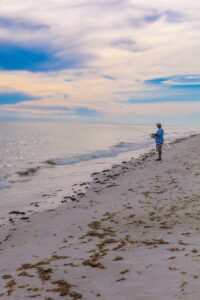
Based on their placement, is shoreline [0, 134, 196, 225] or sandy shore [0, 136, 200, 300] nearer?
sandy shore [0, 136, 200, 300]

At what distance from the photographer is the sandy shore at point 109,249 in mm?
5891

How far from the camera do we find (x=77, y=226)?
34.5 ft

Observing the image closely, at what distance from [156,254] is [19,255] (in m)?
3.18

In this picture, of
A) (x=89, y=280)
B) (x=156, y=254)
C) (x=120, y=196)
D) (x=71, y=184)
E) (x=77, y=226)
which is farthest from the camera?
(x=71, y=184)

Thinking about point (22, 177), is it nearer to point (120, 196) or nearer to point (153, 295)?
point (120, 196)

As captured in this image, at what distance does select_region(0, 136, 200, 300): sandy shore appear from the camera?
589cm

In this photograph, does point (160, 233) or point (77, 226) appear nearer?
point (160, 233)

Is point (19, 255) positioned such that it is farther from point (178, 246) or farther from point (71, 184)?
point (71, 184)

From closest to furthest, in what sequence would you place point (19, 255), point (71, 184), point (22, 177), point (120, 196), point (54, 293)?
point (54, 293) → point (19, 255) → point (120, 196) → point (71, 184) → point (22, 177)

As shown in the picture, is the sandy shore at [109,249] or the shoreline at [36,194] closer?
the sandy shore at [109,249]

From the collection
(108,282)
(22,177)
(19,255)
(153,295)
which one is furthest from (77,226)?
(22,177)

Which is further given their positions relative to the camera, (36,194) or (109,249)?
(36,194)

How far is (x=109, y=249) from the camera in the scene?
8.02 metres

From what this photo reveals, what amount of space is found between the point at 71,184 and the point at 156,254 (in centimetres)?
1326
